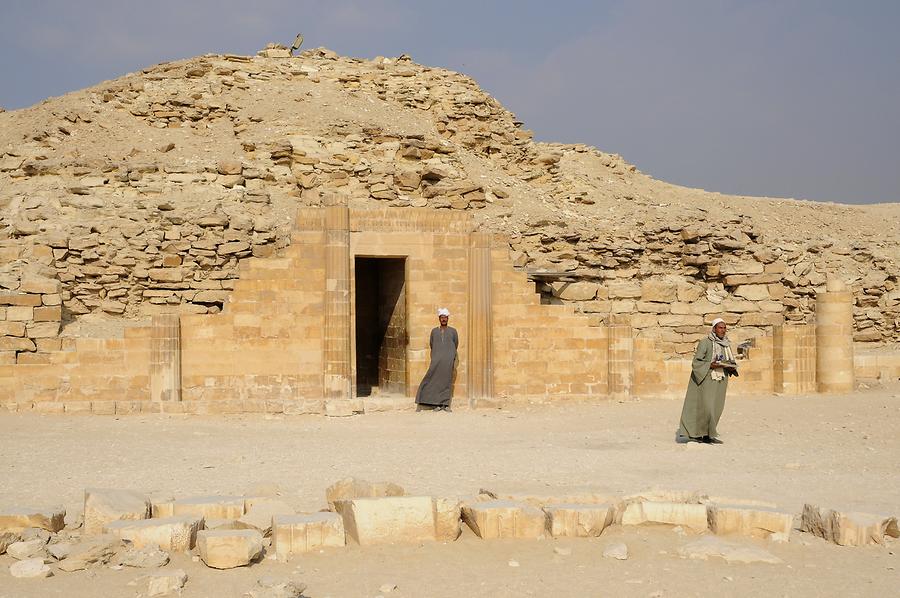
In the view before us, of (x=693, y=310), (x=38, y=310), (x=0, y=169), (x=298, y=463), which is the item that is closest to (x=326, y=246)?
(x=38, y=310)

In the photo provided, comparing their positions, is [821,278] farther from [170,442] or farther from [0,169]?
[0,169]

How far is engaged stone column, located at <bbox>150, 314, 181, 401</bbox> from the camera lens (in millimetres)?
14172

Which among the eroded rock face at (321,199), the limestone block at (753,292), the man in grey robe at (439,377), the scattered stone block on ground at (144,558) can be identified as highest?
the eroded rock face at (321,199)

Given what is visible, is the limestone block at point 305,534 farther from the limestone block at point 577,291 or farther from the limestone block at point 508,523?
the limestone block at point 577,291

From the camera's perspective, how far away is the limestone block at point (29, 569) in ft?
19.5

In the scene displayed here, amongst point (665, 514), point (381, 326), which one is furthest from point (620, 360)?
point (665, 514)

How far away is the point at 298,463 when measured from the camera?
9.87m

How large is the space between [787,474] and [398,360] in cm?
818

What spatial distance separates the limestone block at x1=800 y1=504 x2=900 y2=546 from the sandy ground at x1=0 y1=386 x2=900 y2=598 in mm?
114

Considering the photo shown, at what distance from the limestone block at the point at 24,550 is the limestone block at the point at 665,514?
4.32 metres

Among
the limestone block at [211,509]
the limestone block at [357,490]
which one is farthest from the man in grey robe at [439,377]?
the limestone block at [211,509]

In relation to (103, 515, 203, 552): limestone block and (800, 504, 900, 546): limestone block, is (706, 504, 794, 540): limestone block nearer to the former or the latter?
(800, 504, 900, 546): limestone block

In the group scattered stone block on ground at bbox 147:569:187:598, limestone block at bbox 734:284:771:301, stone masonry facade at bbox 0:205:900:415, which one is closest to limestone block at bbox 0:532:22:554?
scattered stone block on ground at bbox 147:569:187:598

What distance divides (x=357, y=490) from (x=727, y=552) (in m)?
2.93
